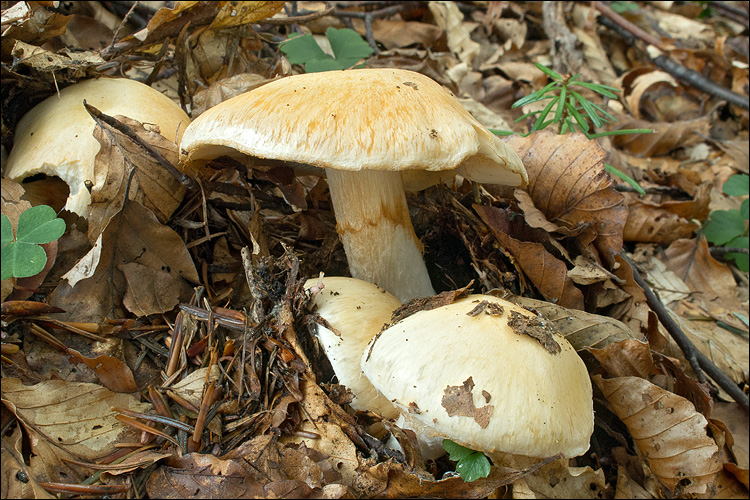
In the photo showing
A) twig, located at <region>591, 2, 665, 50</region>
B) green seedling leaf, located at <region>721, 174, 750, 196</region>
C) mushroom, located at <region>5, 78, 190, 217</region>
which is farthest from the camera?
twig, located at <region>591, 2, 665, 50</region>

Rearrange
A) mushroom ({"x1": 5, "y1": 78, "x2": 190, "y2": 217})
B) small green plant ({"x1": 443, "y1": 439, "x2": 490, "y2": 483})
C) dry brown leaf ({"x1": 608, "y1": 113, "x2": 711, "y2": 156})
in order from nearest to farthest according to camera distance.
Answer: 1. small green plant ({"x1": 443, "y1": 439, "x2": 490, "y2": 483})
2. mushroom ({"x1": 5, "y1": 78, "x2": 190, "y2": 217})
3. dry brown leaf ({"x1": 608, "y1": 113, "x2": 711, "y2": 156})

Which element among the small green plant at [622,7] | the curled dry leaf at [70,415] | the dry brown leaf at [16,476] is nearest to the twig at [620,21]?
the small green plant at [622,7]

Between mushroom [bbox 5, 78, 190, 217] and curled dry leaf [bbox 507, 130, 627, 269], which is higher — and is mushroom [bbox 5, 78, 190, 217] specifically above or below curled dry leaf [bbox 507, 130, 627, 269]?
above

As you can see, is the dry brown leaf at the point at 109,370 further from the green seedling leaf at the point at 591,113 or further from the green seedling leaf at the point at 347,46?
the green seedling leaf at the point at 591,113

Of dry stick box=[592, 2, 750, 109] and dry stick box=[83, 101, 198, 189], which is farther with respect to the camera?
dry stick box=[592, 2, 750, 109]

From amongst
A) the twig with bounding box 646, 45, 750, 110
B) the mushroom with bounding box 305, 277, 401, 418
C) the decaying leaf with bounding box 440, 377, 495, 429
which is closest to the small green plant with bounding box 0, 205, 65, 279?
the mushroom with bounding box 305, 277, 401, 418

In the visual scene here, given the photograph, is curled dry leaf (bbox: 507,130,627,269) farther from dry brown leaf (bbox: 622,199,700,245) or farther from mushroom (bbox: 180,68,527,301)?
dry brown leaf (bbox: 622,199,700,245)

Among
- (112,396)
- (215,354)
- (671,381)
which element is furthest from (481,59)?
(112,396)
